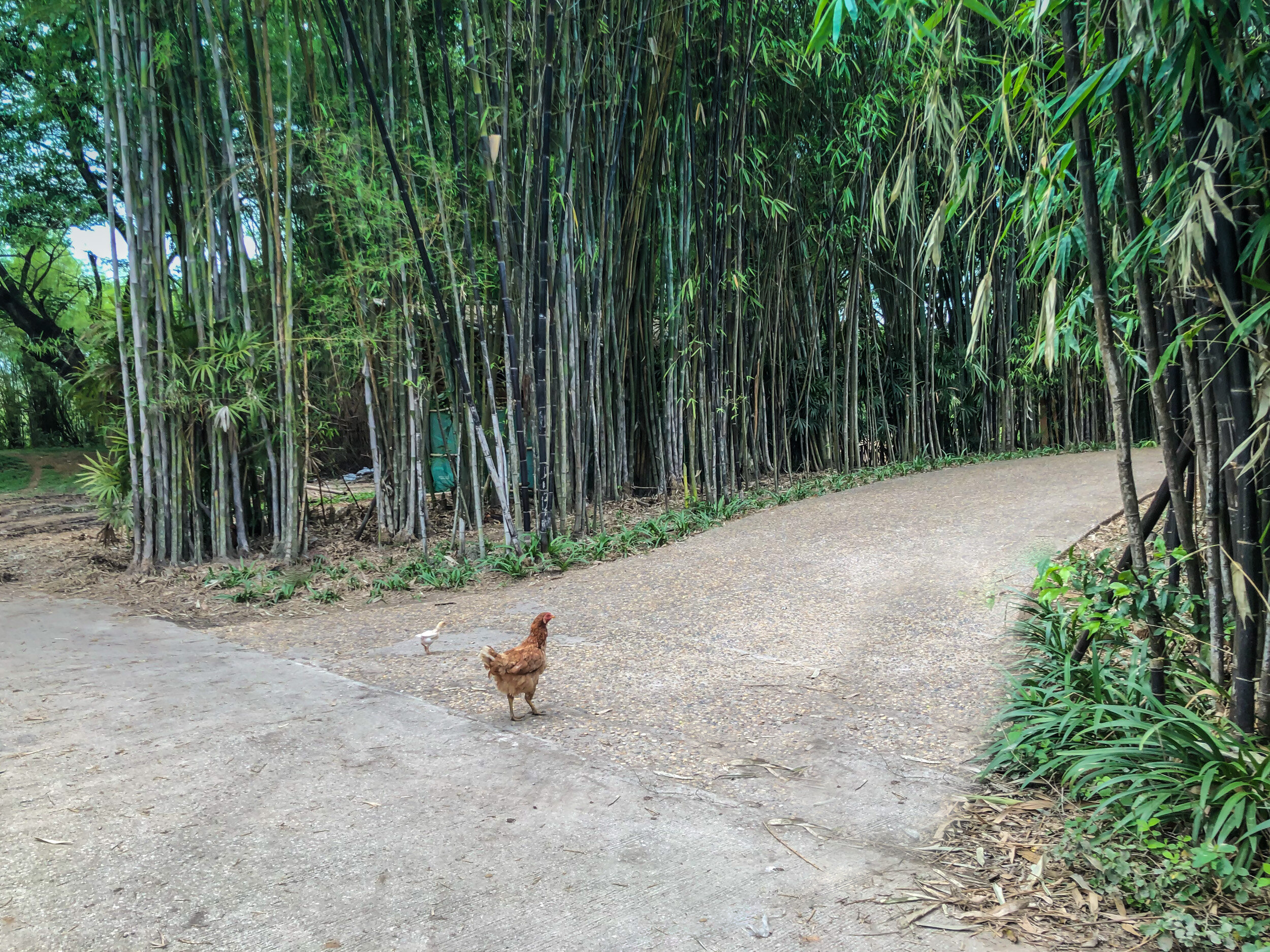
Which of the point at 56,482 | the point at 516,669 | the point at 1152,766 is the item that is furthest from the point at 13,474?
the point at 1152,766

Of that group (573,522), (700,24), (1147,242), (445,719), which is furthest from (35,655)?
(700,24)

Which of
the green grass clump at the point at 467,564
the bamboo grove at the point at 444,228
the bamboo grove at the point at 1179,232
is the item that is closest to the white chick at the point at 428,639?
the green grass clump at the point at 467,564

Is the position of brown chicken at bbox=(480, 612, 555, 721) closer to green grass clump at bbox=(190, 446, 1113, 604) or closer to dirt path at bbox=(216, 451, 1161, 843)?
dirt path at bbox=(216, 451, 1161, 843)

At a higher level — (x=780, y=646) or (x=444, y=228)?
(x=444, y=228)

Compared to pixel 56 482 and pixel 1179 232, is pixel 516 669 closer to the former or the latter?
pixel 1179 232

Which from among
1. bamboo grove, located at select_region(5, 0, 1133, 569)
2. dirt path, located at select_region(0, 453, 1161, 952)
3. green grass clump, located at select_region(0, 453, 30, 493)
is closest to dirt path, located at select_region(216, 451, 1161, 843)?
dirt path, located at select_region(0, 453, 1161, 952)

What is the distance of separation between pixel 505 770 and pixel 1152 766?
1406 mm

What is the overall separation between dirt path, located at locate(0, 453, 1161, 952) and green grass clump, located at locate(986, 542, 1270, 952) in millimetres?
225

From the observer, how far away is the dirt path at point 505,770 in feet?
4.85

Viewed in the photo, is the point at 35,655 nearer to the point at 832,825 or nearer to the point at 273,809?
the point at 273,809

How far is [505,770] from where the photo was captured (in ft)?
6.72

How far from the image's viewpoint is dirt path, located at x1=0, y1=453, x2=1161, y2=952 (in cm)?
148

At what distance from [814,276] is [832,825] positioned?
233 inches

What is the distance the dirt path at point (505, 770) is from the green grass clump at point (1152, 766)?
225 mm
